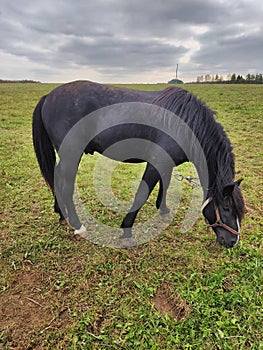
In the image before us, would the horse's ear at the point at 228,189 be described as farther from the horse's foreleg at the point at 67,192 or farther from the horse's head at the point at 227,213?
the horse's foreleg at the point at 67,192

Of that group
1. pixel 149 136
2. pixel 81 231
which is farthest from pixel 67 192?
pixel 149 136

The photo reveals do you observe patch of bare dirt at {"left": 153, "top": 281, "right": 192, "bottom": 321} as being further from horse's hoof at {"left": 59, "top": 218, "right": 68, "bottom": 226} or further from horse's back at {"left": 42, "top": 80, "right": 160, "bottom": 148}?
horse's back at {"left": 42, "top": 80, "right": 160, "bottom": 148}

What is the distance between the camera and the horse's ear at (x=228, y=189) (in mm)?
2158

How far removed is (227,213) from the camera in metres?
2.41

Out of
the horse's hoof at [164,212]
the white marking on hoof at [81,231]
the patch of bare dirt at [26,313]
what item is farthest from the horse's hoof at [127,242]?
the patch of bare dirt at [26,313]

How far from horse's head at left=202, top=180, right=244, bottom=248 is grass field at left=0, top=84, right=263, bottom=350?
37cm

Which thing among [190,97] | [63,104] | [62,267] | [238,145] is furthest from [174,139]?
[238,145]

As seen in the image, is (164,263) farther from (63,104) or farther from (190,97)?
(63,104)

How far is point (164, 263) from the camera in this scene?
Result: 2631 mm

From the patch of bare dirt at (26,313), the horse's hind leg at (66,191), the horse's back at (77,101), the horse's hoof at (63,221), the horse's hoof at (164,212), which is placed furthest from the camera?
the horse's hoof at (164,212)

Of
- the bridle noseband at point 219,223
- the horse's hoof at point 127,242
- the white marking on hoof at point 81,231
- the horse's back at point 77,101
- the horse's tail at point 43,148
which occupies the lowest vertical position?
the horse's hoof at point 127,242

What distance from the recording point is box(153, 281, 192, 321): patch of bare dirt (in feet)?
6.75

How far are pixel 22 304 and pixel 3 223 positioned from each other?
4.72ft

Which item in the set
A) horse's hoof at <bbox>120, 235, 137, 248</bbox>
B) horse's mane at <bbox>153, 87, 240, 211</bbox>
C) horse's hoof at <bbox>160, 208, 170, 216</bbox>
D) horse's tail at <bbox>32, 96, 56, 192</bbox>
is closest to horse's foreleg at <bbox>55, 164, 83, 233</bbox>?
horse's tail at <bbox>32, 96, 56, 192</bbox>
